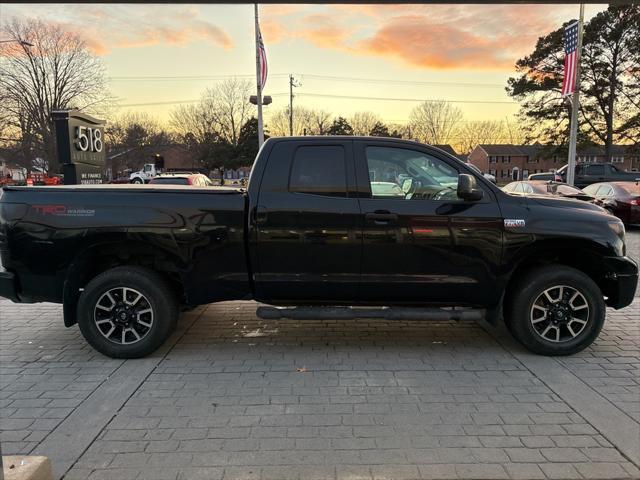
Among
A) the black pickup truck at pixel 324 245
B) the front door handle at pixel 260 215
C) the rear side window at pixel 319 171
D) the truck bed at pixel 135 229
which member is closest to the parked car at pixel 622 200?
the black pickup truck at pixel 324 245

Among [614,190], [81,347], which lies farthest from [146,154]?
[81,347]

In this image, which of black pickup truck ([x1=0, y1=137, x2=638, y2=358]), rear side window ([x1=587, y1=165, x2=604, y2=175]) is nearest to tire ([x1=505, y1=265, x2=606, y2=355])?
black pickup truck ([x1=0, y1=137, x2=638, y2=358])

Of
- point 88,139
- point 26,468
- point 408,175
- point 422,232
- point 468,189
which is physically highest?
point 88,139

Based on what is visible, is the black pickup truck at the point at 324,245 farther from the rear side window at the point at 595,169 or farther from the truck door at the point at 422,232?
the rear side window at the point at 595,169

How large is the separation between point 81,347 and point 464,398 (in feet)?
12.6

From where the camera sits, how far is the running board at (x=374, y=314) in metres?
4.42

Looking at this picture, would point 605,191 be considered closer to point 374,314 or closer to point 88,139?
point 374,314

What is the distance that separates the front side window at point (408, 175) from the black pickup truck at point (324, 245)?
1 centimetres

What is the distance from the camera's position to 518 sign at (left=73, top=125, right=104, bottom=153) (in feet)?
33.2

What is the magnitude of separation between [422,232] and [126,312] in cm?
291

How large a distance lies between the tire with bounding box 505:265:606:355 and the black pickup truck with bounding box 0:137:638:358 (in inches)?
0.5

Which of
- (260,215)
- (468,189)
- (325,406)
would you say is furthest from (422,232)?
(325,406)

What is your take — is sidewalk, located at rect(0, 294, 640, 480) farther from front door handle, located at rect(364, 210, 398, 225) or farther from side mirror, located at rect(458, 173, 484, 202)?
side mirror, located at rect(458, 173, 484, 202)

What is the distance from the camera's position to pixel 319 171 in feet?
14.7
